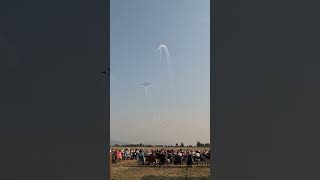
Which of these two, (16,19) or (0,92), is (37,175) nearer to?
(0,92)

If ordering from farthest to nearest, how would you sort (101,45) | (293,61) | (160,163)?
(160,163) < (101,45) < (293,61)

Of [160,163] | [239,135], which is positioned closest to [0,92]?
[239,135]

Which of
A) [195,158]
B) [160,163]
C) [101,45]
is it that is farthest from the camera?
[195,158]

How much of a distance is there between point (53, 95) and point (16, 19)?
76cm

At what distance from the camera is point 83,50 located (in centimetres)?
381

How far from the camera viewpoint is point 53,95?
12.5 ft

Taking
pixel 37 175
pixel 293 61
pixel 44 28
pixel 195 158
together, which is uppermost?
pixel 44 28

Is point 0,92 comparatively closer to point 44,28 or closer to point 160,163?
point 44,28

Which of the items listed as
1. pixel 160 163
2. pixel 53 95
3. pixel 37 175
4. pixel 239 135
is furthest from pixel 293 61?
pixel 160 163

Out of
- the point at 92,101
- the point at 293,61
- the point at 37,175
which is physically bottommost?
the point at 37,175

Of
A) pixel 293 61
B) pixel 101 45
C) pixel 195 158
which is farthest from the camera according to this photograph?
pixel 195 158

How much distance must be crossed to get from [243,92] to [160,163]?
429 inches

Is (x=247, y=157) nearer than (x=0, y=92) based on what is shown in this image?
Yes

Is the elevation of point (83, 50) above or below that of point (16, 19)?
below
